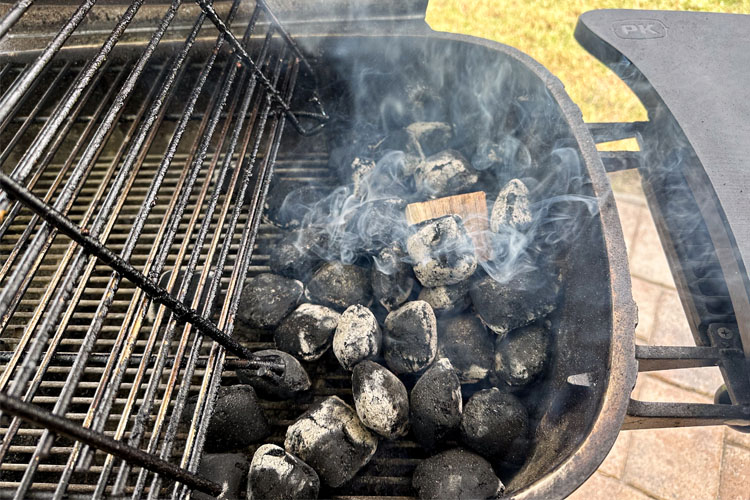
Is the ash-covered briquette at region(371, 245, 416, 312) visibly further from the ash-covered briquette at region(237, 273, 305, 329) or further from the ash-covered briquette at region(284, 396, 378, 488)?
the ash-covered briquette at region(284, 396, 378, 488)

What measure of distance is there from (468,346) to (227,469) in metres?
1.09

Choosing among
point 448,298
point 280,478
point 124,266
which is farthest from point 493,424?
point 124,266

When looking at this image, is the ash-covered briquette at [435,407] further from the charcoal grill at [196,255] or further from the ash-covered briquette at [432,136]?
the ash-covered briquette at [432,136]

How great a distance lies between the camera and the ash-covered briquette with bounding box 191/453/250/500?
169 cm

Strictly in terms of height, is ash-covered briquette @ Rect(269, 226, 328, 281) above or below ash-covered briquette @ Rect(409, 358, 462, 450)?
above

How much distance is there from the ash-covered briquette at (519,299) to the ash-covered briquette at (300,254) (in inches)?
32.3

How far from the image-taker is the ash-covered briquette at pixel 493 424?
5.53ft

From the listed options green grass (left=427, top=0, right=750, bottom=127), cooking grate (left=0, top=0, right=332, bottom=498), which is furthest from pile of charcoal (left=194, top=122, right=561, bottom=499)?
green grass (left=427, top=0, right=750, bottom=127)

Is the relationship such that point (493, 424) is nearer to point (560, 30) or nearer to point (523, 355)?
→ point (523, 355)

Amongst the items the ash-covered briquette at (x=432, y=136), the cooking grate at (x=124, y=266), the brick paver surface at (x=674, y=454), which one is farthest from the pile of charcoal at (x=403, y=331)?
the brick paver surface at (x=674, y=454)

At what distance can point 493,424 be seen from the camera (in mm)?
1688

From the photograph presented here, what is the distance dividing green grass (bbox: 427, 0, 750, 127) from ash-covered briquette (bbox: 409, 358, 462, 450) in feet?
8.79

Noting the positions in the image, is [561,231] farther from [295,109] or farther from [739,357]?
[295,109]

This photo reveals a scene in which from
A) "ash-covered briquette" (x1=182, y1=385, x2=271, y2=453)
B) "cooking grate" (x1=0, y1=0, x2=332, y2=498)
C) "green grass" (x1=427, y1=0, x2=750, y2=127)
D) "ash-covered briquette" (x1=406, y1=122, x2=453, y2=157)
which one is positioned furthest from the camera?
"green grass" (x1=427, y1=0, x2=750, y2=127)
